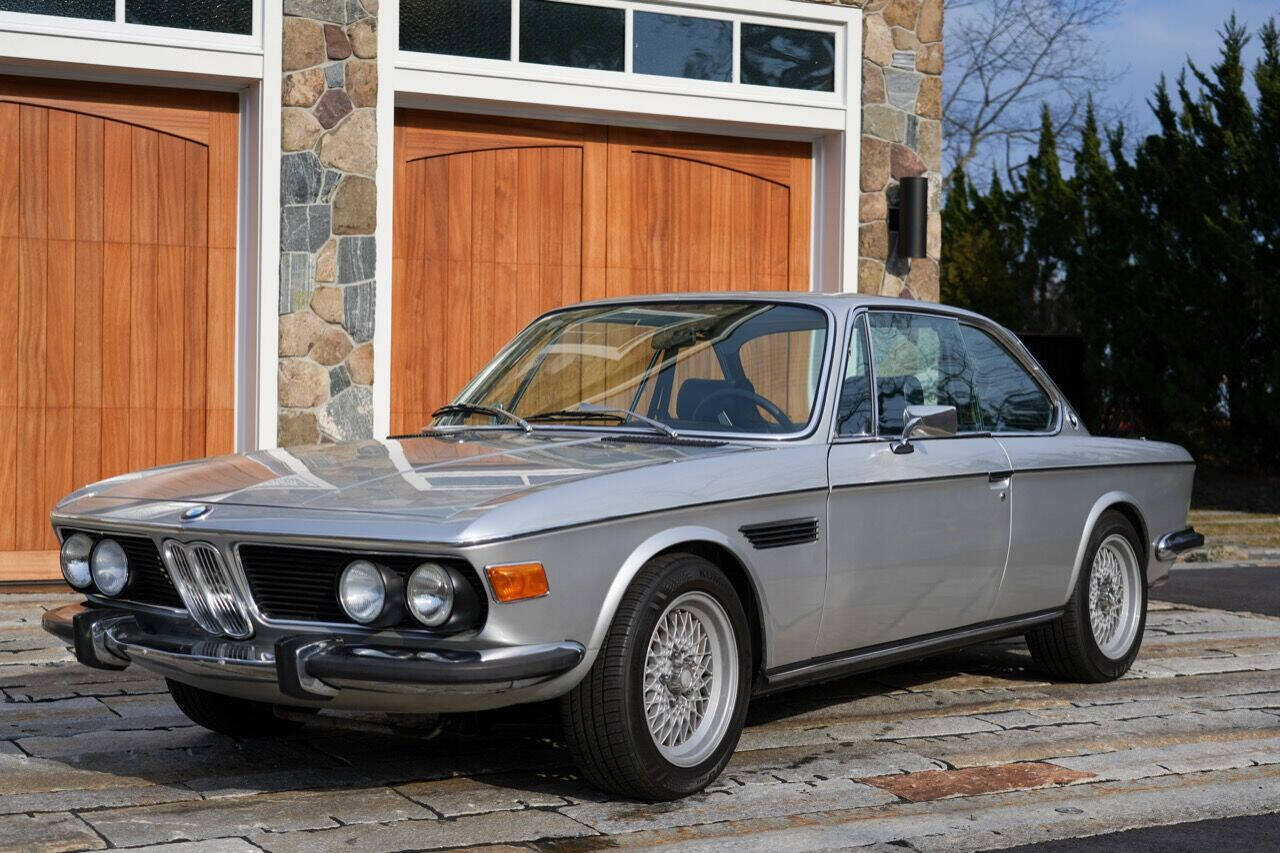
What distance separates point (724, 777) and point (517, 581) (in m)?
1.17

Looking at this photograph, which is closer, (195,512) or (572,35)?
(195,512)

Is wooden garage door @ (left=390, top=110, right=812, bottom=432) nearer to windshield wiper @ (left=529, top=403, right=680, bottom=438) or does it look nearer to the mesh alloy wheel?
windshield wiper @ (left=529, top=403, right=680, bottom=438)

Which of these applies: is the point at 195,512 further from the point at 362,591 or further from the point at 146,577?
the point at 362,591

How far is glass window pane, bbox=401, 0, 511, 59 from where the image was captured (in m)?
9.52

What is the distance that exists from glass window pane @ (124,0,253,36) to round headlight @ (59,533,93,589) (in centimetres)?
465

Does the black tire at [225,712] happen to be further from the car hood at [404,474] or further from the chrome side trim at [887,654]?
the chrome side trim at [887,654]

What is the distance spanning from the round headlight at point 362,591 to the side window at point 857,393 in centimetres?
176

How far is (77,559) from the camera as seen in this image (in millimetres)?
4941

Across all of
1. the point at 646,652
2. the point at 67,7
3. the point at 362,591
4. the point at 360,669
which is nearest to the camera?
the point at 360,669

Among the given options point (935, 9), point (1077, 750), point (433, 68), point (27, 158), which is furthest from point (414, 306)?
point (1077, 750)

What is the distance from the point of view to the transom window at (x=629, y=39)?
31.6 ft

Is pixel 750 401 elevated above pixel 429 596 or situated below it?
above

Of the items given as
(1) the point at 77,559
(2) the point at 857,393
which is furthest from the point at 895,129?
(1) the point at 77,559

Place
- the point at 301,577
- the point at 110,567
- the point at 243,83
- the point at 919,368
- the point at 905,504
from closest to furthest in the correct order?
the point at 301,577
the point at 110,567
the point at 905,504
the point at 919,368
the point at 243,83
